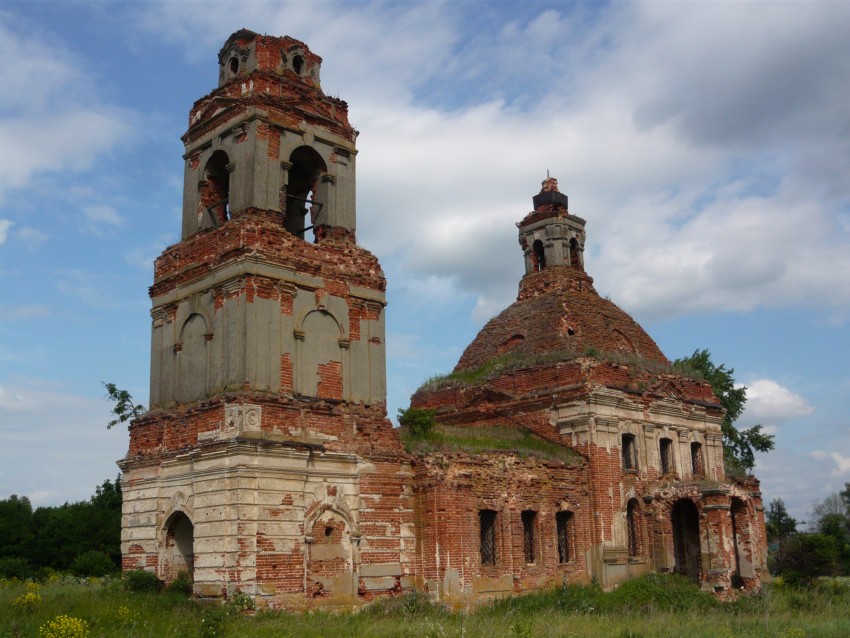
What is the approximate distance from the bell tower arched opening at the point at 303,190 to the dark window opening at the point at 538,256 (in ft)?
37.0

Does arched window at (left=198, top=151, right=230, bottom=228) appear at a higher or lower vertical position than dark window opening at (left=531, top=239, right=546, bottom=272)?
lower

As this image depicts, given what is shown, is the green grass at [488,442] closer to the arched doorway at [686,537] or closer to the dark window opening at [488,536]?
the dark window opening at [488,536]

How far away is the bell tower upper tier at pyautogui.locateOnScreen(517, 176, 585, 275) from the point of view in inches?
1232

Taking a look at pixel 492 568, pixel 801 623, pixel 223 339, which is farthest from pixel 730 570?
pixel 223 339

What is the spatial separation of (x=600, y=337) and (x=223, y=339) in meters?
13.5

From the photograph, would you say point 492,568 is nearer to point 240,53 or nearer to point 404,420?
point 404,420

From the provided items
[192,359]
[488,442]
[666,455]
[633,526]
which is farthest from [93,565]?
[666,455]

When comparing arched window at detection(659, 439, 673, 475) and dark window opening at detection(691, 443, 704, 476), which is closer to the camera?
arched window at detection(659, 439, 673, 475)

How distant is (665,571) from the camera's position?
81.8 feet

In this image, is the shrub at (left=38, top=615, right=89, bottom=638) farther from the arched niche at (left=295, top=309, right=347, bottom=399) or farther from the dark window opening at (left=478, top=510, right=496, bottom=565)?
the dark window opening at (left=478, top=510, right=496, bottom=565)

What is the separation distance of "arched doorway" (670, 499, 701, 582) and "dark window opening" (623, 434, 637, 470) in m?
2.05

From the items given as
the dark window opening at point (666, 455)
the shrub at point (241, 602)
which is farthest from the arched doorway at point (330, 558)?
the dark window opening at point (666, 455)

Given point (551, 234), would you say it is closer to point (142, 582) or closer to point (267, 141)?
point (267, 141)

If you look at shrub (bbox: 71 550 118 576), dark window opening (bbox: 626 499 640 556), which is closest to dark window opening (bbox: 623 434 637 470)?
dark window opening (bbox: 626 499 640 556)
